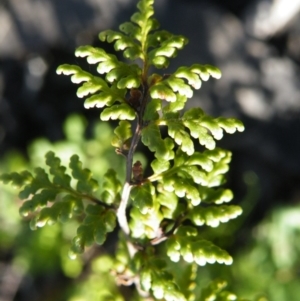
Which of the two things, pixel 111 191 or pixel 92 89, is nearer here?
pixel 92 89

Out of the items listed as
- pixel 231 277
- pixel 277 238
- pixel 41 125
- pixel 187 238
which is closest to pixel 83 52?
pixel 187 238

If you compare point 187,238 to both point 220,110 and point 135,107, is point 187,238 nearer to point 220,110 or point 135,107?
point 135,107

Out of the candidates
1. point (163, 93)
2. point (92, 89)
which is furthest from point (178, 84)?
point (92, 89)

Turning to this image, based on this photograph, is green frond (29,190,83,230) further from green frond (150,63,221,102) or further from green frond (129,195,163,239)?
green frond (150,63,221,102)

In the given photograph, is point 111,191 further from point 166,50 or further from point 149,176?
point 166,50

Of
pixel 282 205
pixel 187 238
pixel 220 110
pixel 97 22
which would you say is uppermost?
pixel 187 238

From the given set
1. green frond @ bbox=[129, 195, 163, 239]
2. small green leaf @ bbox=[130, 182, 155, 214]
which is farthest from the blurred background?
small green leaf @ bbox=[130, 182, 155, 214]
